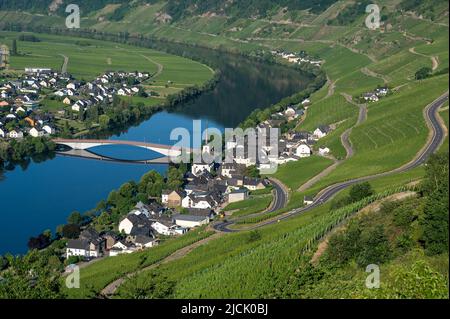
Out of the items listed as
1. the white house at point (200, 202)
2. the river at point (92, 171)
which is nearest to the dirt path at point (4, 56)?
the river at point (92, 171)

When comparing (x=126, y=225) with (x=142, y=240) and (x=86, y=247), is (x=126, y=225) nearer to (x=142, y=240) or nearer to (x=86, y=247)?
(x=142, y=240)

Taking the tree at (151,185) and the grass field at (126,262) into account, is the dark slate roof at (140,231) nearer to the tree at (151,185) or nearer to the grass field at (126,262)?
the grass field at (126,262)

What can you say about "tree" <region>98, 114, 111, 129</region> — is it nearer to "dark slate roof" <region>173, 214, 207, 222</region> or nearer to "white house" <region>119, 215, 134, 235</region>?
"dark slate roof" <region>173, 214, 207, 222</region>

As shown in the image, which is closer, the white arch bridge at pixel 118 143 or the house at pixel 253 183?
the house at pixel 253 183

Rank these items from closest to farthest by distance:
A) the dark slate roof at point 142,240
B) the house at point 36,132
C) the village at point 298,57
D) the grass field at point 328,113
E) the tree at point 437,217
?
1. the tree at point 437,217
2. the dark slate roof at point 142,240
3. the house at point 36,132
4. the grass field at point 328,113
5. the village at point 298,57

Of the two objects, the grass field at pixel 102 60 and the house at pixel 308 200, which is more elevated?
the grass field at pixel 102 60
